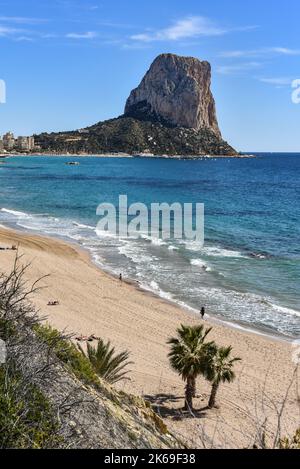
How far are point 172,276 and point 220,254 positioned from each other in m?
7.06

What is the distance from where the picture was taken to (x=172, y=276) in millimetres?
30641

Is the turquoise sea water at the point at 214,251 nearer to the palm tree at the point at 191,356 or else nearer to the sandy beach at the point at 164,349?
the sandy beach at the point at 164,349

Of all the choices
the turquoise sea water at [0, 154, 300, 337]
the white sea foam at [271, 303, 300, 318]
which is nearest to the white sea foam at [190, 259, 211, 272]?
the turquoise sea water at [0, 154, 300, 337]

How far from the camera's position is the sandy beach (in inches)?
560

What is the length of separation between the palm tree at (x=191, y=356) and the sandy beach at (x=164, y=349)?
3.91 feet

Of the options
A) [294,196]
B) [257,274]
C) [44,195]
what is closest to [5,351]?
[257,274]

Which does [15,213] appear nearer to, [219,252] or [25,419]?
[219,252]

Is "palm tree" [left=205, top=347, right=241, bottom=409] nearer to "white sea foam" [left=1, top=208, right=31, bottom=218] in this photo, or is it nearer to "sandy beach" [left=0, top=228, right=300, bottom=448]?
"sandy beach" [left=0, top=228, right=300, bottom=448]

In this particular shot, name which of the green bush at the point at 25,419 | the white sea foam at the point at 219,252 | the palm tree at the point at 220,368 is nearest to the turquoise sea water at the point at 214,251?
the white sea foam at the point at 219,252

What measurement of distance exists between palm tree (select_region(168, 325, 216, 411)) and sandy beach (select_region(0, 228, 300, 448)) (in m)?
1.19

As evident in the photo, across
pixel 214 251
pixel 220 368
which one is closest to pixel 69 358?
pixel 220 368

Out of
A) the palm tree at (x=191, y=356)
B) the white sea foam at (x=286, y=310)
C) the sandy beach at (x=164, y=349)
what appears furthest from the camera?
the white sea foam at (x=286, y=310)

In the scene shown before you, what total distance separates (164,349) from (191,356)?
5770 millimetres

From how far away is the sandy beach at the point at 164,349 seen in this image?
14.2 m
